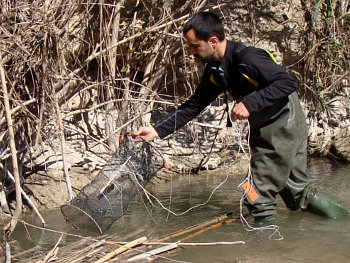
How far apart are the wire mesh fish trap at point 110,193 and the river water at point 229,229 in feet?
0.47

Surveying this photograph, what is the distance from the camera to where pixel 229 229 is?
367 centimetres

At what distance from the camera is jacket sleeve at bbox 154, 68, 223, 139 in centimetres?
368

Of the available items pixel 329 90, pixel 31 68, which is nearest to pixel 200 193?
pixel 31 68

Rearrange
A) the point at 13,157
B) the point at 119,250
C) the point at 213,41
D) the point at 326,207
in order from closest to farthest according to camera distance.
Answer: the point at 119,250 → the point at 213,41 → the point at 13,157 → the point at 326,207

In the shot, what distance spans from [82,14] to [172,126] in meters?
1.98

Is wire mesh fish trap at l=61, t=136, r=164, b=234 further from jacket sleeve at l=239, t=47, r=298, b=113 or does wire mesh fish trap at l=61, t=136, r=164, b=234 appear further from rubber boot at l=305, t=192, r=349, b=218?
rubber boot at l=305, t=192, r=349, b=218

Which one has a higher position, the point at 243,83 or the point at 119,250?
the point at 243,83

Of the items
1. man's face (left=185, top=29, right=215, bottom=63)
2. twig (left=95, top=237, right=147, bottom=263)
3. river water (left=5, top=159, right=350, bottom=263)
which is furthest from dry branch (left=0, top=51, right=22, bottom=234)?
man's face (left=185, top=29, right=215, bottom=63)

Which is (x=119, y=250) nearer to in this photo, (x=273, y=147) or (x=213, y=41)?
(x=273, y=147)

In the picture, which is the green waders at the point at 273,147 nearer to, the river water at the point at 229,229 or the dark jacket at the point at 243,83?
the dark jacket at the point at 243,83

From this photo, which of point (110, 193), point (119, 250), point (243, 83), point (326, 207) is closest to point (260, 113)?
point (243, 83)

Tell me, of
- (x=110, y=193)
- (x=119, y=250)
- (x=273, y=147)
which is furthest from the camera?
(x=110, y=193)

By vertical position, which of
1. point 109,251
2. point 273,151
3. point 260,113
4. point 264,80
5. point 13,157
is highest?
point 264,80

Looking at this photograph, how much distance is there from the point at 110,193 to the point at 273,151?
5.32 ft
